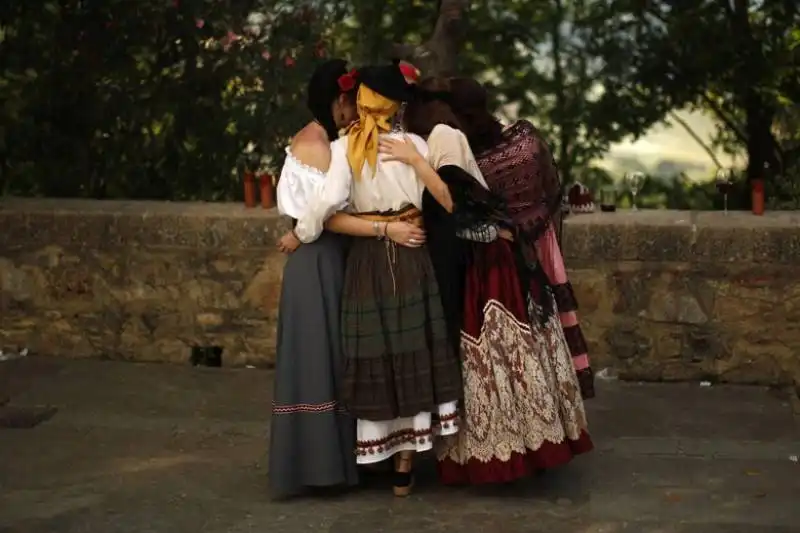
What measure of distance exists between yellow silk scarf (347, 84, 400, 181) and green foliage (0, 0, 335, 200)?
2715 millimetres

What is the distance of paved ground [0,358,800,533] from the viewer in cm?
440

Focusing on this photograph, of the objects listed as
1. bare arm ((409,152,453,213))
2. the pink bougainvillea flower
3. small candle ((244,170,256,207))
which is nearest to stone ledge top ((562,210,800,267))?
small candle ((244,170,256,207))

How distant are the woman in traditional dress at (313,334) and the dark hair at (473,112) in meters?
0.38

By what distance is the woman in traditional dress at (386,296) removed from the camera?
14.2 feet

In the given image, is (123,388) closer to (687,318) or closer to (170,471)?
(170,471)

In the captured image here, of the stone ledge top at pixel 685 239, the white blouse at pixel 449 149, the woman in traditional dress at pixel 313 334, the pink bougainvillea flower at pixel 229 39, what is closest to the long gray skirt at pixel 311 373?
the woman in traditional dress at pixel 313 334

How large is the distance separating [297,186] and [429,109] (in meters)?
0.54

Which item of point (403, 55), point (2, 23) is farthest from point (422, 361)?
point (2, 23)

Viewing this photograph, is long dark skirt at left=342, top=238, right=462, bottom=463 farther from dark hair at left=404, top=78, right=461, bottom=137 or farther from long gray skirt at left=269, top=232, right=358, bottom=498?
dark hair at left=404, top=78, right=461, bottom=137

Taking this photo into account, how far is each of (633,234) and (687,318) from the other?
471 millimetres

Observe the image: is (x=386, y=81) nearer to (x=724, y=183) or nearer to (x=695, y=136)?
(x=724, y=183)

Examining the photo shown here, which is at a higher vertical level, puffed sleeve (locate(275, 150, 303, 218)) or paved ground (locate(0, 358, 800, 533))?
puffed sleeve (locate(275, 150, 303, 218))

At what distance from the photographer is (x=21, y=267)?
6.57 meters

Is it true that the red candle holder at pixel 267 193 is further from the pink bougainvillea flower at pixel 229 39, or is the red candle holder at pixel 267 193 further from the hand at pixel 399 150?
the hand at pixel 399 150
